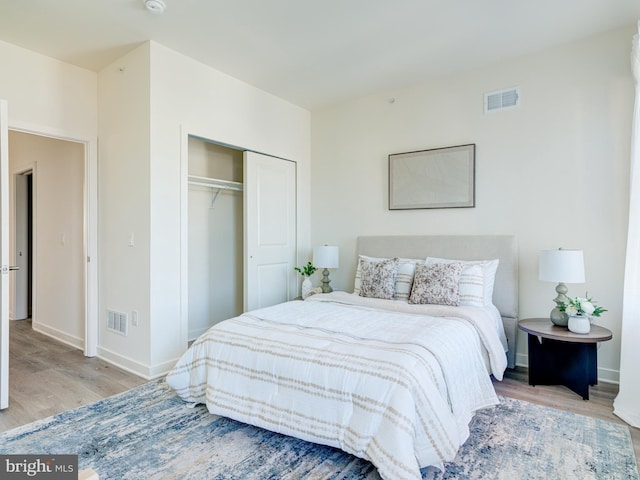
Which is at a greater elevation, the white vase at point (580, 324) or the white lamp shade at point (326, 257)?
the white lamp shade at point (326, 257)

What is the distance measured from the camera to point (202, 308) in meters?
4.26

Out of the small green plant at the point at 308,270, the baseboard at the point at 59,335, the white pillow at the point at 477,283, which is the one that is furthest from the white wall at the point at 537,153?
the baseboard at the point at 59,335

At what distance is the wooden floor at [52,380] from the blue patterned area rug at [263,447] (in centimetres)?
23

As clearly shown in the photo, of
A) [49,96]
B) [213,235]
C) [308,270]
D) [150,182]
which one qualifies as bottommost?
[308,270]

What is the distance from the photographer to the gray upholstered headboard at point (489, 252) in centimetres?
330

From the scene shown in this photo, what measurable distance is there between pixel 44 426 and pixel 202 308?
6.68ft

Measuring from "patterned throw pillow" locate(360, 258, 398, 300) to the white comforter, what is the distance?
59 cm

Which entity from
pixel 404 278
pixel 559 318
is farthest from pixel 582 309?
pixel 404 278

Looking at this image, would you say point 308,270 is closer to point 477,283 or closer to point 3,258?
point 477,283

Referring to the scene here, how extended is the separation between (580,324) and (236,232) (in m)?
3.56

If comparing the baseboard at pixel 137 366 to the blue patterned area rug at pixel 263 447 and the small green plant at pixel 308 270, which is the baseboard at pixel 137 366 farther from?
the small green plant at pixel 308 270

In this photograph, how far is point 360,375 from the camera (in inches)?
72.1

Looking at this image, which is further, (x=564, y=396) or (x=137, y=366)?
(x=137, y=366)

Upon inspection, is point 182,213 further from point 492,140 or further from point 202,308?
point 492,140
